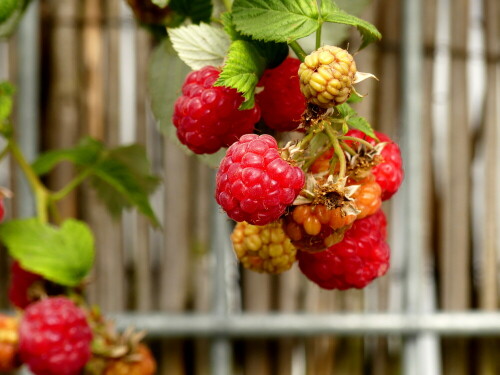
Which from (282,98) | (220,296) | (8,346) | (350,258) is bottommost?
(220,296)

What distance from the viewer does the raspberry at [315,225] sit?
0.44 metres

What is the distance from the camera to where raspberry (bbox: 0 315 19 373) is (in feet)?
2.58

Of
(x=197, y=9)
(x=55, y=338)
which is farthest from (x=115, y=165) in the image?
(x=197, y=9)

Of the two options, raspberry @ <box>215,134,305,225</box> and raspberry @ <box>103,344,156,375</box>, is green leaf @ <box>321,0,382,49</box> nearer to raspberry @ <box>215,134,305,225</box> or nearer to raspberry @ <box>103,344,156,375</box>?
raspberry @ <box>215,134,305,225</box>

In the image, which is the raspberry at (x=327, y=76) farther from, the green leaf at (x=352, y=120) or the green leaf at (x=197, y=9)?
the green leaf at (x=197, y=9)

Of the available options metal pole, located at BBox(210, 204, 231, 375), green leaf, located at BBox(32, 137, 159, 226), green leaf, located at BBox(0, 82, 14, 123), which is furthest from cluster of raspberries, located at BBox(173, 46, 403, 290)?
metal pole, located at BBox(210, 204, 231, 375)

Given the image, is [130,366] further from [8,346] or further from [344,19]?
[344,19]

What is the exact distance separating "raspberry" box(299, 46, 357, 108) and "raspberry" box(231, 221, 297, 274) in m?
0.13

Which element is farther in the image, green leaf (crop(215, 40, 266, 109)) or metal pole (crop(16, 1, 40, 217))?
Result: metal pole (crop(16, 1, 40, 217))

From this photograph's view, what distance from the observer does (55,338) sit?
757mm

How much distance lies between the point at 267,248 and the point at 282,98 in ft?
0.36

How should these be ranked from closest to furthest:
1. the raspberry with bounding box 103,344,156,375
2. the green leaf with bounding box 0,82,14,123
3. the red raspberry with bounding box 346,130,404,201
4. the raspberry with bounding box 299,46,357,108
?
the raspberry with bounding box 299,46,357,108 → the red raspberry with bounding box 346,130,404,201 → the green leaf with bounding box 0,82,14,123 → the raspberry with bounding box 103,344,156,375

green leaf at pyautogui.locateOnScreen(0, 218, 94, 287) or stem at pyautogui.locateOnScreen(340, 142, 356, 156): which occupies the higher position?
stem at pyautogui.locateOnScreen(340, 142, 356, 156)

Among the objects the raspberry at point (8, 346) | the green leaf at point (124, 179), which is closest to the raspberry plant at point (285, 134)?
the green leaf at point (124, 179)
